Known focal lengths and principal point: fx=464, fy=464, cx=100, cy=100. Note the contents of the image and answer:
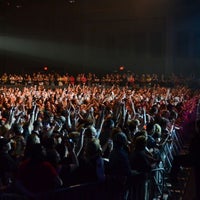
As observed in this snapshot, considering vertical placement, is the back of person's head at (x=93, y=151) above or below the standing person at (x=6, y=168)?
above

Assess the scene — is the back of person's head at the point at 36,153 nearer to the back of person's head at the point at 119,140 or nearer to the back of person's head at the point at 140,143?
the back of person's head at the point at 119,140

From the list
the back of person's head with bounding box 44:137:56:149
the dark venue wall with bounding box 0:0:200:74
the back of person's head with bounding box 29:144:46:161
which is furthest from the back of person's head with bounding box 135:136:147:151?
the dark venue wall with bounding box 0:0:200:74

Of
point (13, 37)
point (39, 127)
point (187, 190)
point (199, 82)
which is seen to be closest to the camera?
point (187, 190)

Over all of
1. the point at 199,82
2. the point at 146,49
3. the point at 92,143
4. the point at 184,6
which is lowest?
the point at 92,143

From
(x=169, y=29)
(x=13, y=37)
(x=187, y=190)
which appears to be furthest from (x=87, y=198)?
(x=13, y=37)

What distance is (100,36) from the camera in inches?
1850

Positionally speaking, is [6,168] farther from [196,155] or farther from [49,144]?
[196,155]

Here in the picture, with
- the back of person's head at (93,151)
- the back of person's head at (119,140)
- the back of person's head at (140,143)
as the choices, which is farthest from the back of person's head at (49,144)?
the back of person's head at (140,143)

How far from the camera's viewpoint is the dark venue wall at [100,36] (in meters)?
44.0

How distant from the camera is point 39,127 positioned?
9.20 meters

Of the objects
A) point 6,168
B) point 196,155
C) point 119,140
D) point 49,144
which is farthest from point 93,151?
point 196,155

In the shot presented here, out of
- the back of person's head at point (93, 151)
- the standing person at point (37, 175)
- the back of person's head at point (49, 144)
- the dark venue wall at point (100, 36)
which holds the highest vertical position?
the dark venue wall at point (100, 36)

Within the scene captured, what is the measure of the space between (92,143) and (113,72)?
129 feet

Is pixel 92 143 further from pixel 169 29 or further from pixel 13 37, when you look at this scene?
pixel 13 37
